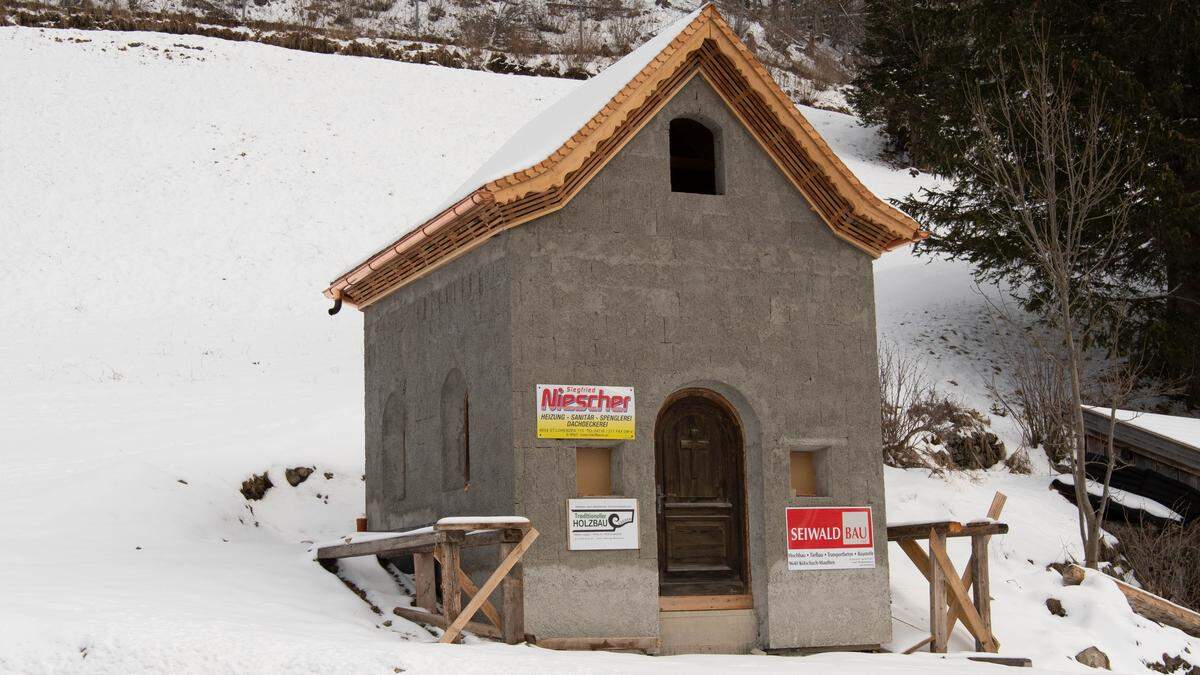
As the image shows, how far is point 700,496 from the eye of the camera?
589 inches

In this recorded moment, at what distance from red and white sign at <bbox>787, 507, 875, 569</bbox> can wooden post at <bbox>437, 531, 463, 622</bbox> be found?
153 inches

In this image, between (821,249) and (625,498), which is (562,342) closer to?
(625,498)

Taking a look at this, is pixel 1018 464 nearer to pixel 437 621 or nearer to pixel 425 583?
pixel 425 583

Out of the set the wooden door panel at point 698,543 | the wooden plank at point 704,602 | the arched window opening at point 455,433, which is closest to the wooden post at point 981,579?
the wooden plank at point 704,602

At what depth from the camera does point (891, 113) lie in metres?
44.0

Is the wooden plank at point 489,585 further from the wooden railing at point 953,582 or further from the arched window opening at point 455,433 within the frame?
the wooden railing at point 953,582

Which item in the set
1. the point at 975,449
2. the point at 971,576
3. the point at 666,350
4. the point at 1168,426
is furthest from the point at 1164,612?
the point at 666,350

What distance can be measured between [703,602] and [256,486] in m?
9.15

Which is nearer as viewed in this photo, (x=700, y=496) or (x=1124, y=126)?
(x=700, y=496)

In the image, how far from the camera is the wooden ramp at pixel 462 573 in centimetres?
1255

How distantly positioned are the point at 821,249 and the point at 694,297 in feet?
5.83

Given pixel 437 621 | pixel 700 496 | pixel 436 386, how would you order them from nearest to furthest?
pixel 437 621 < pixel 700 496 < pixel 436 386

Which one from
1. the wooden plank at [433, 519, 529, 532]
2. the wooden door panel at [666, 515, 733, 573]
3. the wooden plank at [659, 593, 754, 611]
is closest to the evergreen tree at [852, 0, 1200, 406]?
the wooden door panel at [666, 515, 733, 573]

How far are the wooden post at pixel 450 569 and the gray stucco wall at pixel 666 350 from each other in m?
0.95
